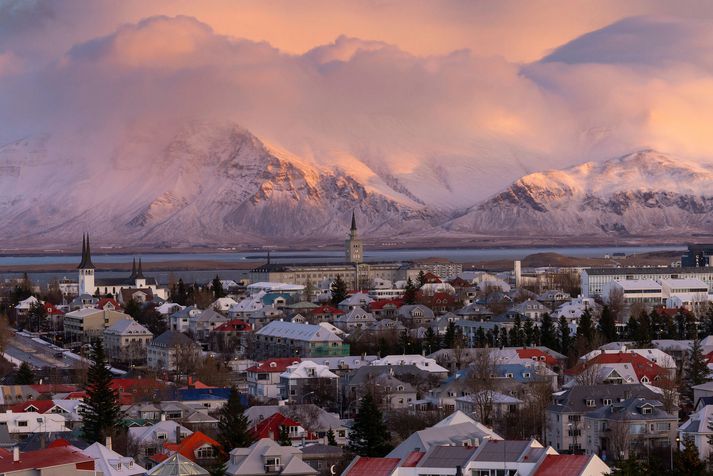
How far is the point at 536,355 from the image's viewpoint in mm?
58250

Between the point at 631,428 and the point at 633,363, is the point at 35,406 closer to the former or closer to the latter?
the point at 631,428

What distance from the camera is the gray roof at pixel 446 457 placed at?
3406 centimetres

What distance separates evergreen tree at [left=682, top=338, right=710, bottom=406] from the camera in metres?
50.1

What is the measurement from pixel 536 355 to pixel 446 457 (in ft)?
79.5

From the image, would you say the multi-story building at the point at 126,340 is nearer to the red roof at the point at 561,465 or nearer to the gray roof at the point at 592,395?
the gray roof at the point at 592,395

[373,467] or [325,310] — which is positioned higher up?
[325,310]

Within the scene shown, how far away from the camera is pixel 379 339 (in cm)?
6800

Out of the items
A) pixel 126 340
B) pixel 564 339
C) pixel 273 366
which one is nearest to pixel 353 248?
pixel 126 340

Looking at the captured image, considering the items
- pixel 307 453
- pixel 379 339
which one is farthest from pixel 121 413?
pixel 379 339

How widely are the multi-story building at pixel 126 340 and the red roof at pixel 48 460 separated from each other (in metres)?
35.6

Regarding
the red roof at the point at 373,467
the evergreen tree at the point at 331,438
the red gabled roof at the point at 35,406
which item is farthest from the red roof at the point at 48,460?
the red gabled roof at the point at 35,406

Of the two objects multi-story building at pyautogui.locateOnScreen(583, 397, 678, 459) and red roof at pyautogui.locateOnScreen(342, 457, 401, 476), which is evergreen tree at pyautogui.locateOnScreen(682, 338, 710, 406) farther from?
red roof at pyautogui.locateOnScreen(342, 457, 401, 476)

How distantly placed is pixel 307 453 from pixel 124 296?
229 ft

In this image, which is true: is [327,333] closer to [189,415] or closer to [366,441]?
[189,415]
